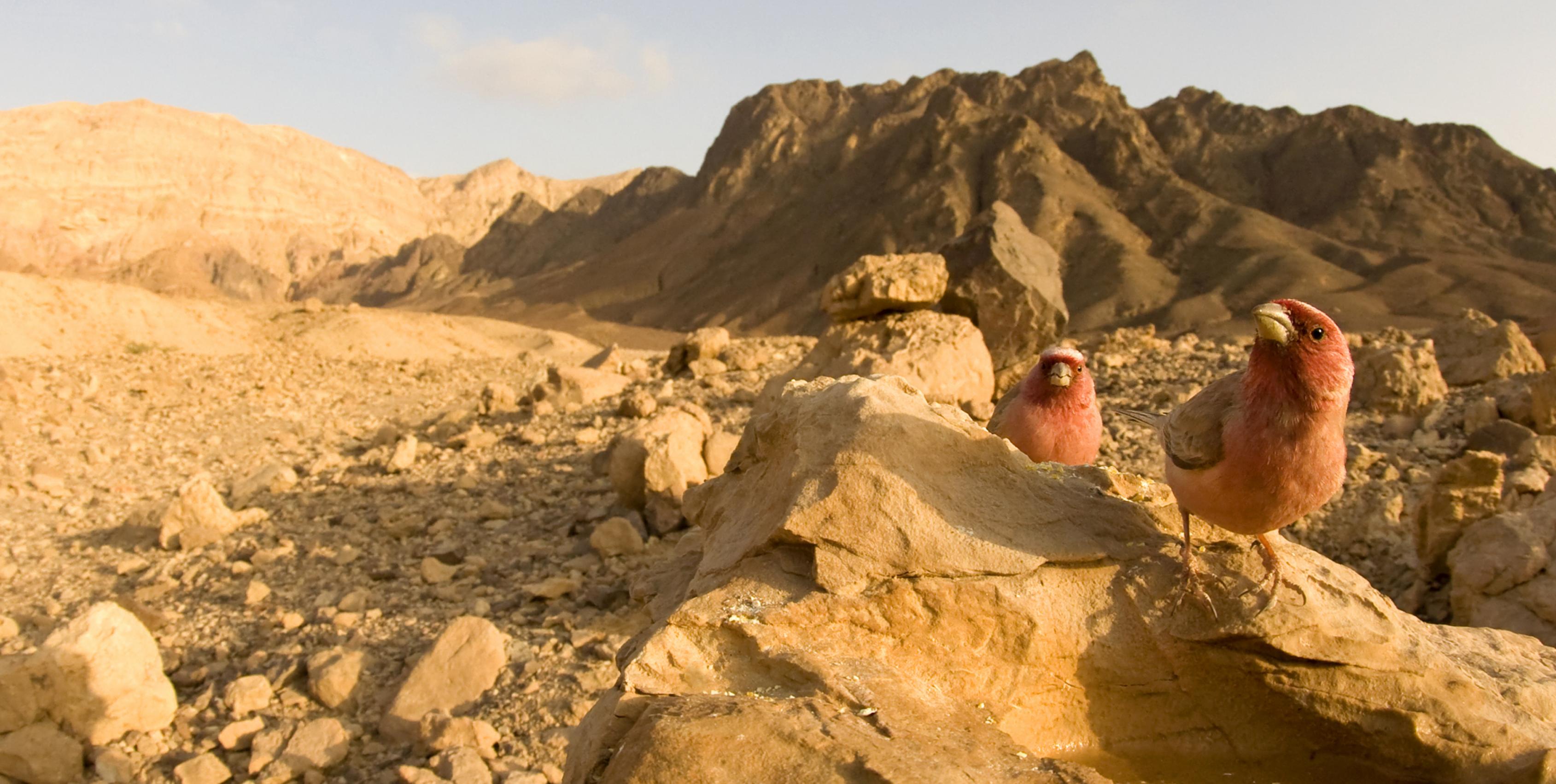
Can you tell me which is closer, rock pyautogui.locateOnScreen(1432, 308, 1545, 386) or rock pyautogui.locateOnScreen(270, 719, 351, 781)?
rock pyautogui.locateOnScreen(270, 719, 351, 781)

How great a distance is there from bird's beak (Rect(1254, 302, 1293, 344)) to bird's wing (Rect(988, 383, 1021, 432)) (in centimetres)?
231

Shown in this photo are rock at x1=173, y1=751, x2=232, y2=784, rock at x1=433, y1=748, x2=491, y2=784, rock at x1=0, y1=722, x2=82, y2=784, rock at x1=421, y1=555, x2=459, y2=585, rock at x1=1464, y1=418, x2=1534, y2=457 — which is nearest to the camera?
rock at x1=433, y1=748, x2=491, y2=784

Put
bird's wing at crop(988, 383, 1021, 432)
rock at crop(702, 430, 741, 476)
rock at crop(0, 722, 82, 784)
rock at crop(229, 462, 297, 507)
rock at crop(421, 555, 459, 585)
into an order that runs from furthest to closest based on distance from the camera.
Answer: rock at crop(229, 462, 297, 507) → rock at crop(702, 430, 741, 476) → rock at crop(421, 555, 459, 585) → bird's wing at crop(988, 383, 1021, 432) → rock at crop(0, 722, 82, 784)

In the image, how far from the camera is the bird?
255 centimetres

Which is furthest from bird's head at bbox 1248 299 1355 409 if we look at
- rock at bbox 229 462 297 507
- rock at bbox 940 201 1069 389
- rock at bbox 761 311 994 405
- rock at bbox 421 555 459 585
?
rock at bbox 229 462 297 507

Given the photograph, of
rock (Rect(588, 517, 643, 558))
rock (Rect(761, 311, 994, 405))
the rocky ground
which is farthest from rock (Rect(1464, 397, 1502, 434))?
rock (Rect(588, 517, 643, 558))

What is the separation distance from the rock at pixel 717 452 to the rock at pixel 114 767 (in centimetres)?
364

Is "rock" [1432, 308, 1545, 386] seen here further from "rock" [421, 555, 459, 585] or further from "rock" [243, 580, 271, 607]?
"rock" [243, 580, 271, 607]

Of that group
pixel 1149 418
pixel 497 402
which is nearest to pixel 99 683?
pixel 1149 418

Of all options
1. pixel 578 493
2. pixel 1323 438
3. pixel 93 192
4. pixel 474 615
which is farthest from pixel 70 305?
pixel 93 192

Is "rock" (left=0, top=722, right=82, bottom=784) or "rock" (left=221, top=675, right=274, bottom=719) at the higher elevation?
"rock" (left=221, top=675, right=274, bottom=719)

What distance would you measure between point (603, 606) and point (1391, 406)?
699 cm

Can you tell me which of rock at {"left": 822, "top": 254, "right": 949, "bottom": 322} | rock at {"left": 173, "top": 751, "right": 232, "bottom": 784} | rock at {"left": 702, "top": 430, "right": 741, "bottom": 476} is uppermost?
rock at {"left": 822, "top": 254, "right": 949, "bottom": 322}

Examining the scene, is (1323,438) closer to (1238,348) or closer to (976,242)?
(976,242)
